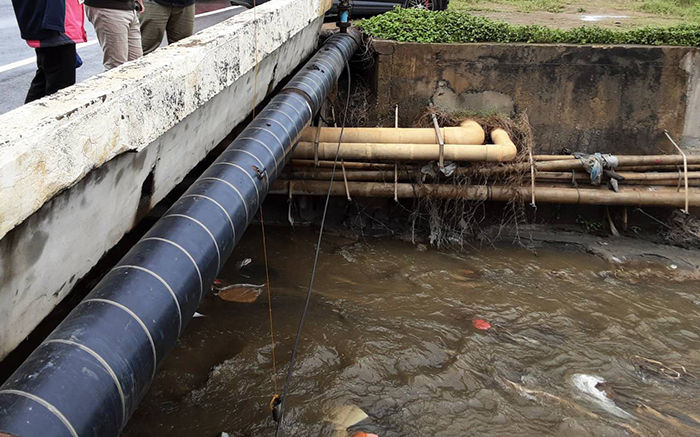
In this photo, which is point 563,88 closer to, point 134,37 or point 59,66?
point 134,37

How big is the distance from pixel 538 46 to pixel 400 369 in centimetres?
477

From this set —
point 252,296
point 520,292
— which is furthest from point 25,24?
point 520,292

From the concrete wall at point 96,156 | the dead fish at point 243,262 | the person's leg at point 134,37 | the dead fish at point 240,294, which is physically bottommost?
the dead fish at point 240,294

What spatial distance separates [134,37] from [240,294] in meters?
2.61

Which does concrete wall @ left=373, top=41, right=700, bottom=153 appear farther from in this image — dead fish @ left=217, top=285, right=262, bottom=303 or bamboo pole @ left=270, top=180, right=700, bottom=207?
dead fish @ left=217, top=285, right=262, bottom=303

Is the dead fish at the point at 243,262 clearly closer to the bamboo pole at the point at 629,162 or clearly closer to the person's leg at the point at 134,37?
the person's leg at the point at 134,37

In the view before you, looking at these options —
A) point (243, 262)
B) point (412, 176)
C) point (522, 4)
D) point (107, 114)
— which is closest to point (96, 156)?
point (107, 114)

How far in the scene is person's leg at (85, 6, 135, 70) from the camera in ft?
14.1

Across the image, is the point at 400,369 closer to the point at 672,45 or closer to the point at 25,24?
the point at 25,24

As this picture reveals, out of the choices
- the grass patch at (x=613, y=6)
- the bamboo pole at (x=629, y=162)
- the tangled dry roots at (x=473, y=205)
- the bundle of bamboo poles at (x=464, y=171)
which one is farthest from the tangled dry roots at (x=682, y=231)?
the grass patch at (x=613, y=6)

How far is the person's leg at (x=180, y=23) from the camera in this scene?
533 cm

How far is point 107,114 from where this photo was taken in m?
Answer: 2.70

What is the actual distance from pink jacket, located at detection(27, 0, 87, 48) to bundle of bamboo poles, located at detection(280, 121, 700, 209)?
9.57 feet

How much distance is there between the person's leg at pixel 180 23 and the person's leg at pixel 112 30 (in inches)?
38.1
